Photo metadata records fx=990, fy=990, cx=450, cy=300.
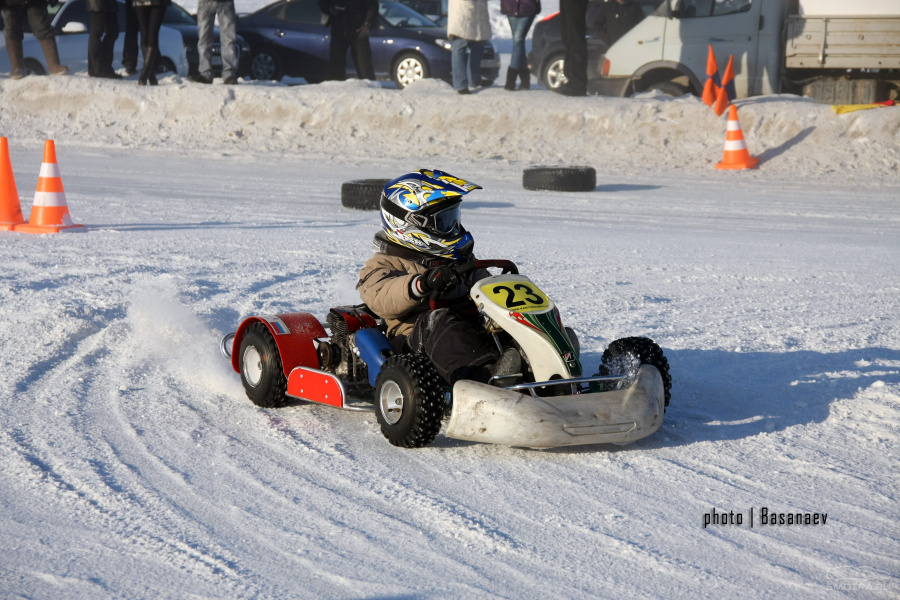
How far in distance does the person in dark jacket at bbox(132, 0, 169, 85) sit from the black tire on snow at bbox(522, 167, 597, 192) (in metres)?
6.46

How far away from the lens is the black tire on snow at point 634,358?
4293 millimetres

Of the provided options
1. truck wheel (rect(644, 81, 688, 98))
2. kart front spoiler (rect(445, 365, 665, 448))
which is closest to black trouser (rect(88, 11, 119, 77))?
truck wheel (rect(644, 81, 688, 98))

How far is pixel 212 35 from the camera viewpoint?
1516 centimetres

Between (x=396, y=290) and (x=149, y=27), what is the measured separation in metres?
11.8

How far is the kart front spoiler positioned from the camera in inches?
147

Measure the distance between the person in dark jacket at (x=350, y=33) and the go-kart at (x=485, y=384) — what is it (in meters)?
11.1

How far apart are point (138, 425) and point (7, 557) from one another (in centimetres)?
124

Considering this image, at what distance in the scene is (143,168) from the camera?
503 inches

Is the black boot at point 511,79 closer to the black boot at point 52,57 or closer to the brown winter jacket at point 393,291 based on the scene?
the black boot at point 52,57

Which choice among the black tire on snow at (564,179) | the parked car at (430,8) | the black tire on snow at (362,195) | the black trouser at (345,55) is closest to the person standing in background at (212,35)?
the black trouser at (345,55)

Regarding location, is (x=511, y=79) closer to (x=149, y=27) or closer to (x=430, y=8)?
(x=149, y=27)

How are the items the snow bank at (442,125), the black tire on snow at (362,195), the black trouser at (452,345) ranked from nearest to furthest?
the black trouser at (452,345) → the black tire on snow at (362,195) → the snow bank at (442,125)

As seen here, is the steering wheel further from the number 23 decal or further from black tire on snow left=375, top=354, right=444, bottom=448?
black tire on snow left=375, top=354, right=444, bottom=448

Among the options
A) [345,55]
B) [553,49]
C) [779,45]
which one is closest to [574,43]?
[779,45]
